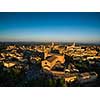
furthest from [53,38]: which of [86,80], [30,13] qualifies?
[86,80]

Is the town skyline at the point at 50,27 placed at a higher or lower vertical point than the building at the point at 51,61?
higher

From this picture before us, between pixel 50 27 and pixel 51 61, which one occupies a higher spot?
pixel 50 27

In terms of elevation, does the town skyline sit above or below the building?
above
